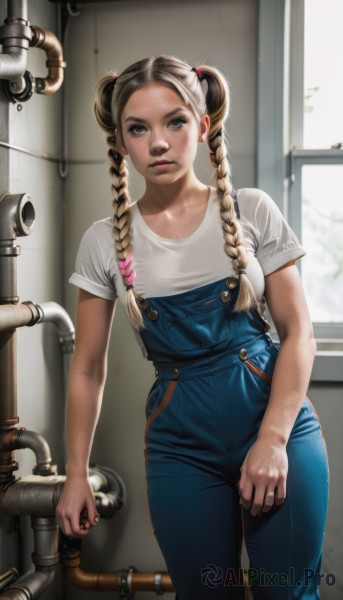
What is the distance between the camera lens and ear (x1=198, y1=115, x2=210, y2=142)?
1537 millimetres

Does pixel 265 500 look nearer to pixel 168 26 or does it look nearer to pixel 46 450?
pixel 46 450

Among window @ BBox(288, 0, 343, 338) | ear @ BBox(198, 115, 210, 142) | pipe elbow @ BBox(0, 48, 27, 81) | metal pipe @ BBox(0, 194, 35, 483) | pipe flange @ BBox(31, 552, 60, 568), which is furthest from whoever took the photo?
window @ BBox(288, 0, 343, 338)

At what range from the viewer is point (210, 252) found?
147 centimetres

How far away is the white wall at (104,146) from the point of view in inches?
94.1

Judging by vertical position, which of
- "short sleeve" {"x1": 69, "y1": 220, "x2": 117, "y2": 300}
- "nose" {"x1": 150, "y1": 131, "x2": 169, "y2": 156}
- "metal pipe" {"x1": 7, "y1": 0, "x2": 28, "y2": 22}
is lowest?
"short sleeve" {"x1": 69, "y1": 220, "x2": 117, "y2": 300}

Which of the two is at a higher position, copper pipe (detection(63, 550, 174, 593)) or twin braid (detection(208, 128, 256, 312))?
twin braid (detection(208, 128, 256, 312))

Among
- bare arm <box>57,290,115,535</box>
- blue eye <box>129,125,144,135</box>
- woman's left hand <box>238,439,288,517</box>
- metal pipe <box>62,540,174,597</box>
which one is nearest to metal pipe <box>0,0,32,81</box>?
blue eye <box>129,125,144,135</box>

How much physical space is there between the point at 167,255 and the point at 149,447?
0.42 m

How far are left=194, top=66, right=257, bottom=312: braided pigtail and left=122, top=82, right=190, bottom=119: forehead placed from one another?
0.44 ft

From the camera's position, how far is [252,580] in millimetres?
1374

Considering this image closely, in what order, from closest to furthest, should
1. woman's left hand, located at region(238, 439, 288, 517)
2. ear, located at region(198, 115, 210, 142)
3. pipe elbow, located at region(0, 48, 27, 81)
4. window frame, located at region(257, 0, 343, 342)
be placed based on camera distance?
1. woman's left hand, located at region(238, 439, 288, 517)
2. ear, located at region(198, 115, 210, 142)
3. pipe elbow, located at region(0, 48, 27, 81)
4. window frame, located at region(257, 0, 343, 342)

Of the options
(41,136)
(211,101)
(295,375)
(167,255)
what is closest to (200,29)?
(41,136)

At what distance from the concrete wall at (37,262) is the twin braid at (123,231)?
21.4 inches

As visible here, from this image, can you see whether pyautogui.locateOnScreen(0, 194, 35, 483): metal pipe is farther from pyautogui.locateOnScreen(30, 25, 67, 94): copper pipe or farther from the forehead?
the forehead
